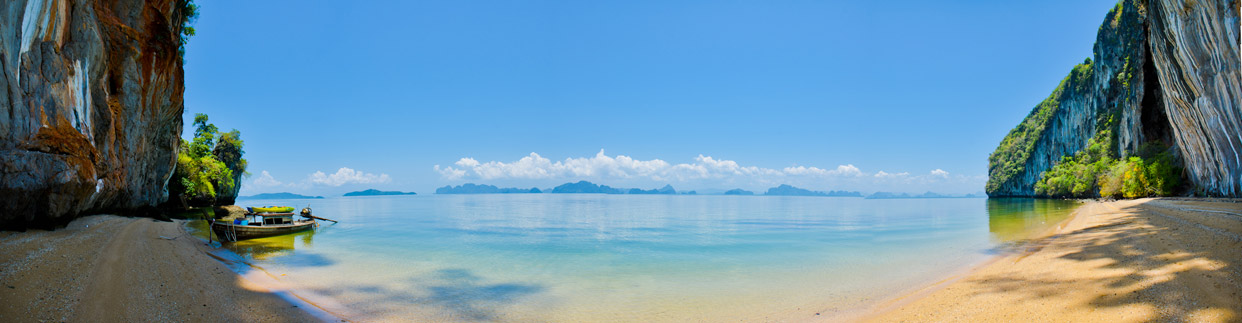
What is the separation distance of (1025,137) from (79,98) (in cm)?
14215

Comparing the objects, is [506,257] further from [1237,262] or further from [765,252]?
[1237,262]

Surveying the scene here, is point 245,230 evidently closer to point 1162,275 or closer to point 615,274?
point 615,274

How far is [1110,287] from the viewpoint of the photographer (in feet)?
22.7

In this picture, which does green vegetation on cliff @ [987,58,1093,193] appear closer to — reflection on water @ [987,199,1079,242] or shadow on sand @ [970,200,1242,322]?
reflection on water @ [987,199,1079,242]

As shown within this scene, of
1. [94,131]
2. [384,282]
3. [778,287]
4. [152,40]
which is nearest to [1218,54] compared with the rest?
[778,287]

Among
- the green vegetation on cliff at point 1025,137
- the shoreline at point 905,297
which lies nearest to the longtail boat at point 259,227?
the shoreline at point 905,297

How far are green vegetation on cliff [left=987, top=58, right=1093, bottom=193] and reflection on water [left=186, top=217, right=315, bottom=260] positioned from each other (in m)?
101

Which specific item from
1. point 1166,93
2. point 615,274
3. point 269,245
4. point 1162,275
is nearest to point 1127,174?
point 1166,93

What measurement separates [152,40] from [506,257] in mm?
17095

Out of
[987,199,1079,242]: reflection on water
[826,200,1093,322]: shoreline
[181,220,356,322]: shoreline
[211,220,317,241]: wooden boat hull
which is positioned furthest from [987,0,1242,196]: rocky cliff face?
[211,220,317,241]: wooden boat hull

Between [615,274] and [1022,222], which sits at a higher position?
[1022,222]

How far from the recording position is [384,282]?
1296cm

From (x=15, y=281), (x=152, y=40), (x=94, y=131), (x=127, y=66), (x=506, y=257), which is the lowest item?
(x=506, y=257)

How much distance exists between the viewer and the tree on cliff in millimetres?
37219
